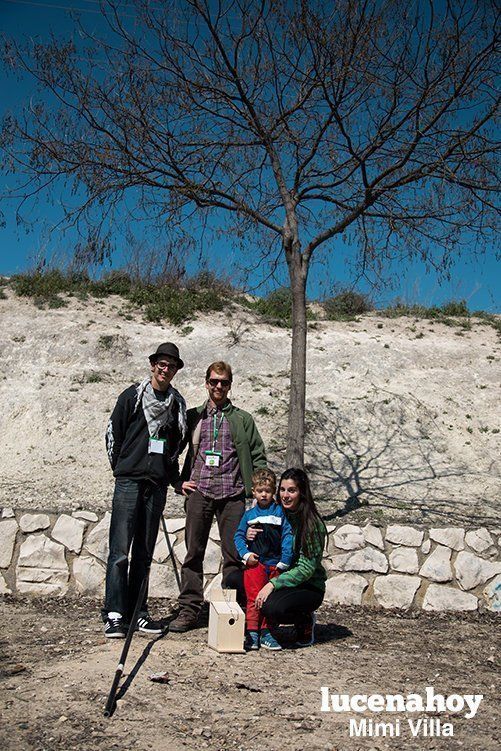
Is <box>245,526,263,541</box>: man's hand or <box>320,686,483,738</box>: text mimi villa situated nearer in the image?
<box>320,686,483,738</box>: text mimi villa

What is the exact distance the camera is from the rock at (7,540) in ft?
19.8

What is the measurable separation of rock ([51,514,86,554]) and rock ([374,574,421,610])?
2.50 m

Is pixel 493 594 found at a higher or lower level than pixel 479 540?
lower

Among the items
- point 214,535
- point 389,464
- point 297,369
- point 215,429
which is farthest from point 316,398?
point 215,429

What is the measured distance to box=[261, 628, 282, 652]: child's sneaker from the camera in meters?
4.67

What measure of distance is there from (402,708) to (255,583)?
140 cm

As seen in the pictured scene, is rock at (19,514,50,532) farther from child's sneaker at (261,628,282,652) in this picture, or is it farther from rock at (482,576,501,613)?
rock at (482,576,501,613)

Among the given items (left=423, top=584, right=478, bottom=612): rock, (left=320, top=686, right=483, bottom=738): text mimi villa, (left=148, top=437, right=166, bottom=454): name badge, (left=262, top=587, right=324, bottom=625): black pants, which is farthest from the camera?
(left=423, top=584, right=478, bottom=612): rock

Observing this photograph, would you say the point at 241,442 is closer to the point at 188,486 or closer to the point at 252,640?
the point at 188,486

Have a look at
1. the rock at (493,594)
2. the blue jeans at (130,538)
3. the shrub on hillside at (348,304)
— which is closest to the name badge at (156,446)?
the blue jeans at (130,538)

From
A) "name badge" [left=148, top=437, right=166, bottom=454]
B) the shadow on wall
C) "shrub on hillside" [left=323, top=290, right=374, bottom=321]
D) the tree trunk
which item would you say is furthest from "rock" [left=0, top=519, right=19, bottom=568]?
"shrub on hillside" [left=323, top=290, right=374, bottom=321]

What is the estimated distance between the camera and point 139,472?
4922 mm

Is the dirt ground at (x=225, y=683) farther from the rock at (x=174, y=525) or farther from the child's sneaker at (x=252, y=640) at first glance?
the rock at (x=174, y=525)

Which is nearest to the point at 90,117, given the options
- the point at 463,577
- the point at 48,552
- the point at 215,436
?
the point at 215,436
